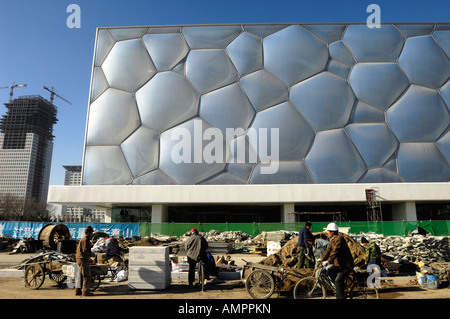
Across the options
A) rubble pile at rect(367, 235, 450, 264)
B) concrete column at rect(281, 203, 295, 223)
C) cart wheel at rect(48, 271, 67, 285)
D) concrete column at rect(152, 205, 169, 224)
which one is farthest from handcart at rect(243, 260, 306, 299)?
concrete column at rect(152, 205, 169, 224)

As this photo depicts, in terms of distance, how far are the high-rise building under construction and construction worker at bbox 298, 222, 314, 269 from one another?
579 feet

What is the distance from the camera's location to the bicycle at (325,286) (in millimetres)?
6250

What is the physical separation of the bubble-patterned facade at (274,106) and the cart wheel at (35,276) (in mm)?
19398

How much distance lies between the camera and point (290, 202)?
26953 millimetres

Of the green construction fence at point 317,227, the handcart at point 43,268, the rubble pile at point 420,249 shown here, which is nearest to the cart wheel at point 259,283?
the handcart at point 43,268

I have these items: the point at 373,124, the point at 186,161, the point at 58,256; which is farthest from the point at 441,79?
the point at 58,256

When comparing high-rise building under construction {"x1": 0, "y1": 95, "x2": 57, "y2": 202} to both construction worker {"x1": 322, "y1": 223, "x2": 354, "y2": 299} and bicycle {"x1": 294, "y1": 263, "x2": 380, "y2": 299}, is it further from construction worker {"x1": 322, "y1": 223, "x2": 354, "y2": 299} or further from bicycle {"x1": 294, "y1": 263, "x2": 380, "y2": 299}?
construction worker {"x1": 322, "y1": 223, "x2": 354, "y2": 299}

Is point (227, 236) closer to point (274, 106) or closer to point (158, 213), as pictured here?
point (158, 213)

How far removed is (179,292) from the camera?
7.43 m

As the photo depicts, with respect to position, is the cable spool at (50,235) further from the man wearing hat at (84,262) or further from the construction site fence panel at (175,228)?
the man wearing hat at (84,262)

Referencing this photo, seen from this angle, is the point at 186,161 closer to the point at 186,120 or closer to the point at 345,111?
the point at 186,120

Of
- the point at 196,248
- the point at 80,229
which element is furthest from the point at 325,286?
the point at 80,229

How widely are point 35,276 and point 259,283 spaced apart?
5.35m
